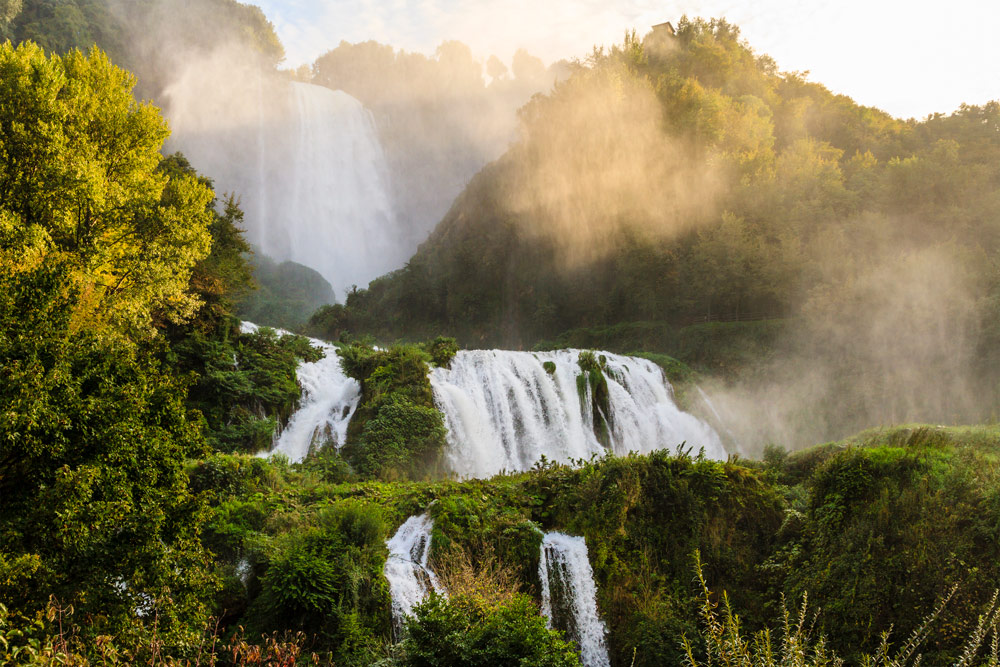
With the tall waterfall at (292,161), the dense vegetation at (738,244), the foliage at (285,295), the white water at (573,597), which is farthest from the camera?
the tall waterfall at (292,161)

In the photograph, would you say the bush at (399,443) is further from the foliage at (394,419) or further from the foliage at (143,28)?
the foliage at (143,28)

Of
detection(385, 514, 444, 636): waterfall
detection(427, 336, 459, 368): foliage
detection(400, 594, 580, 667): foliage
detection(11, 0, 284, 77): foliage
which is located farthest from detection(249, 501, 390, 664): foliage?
detection(11, 0, 284, 77): foliage

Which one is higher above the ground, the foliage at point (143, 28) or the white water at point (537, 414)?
the foliage at point (143, 28)

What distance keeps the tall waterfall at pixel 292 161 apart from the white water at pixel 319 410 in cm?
4528

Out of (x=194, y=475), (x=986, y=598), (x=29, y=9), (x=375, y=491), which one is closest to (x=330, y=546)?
(x=375, y=491)

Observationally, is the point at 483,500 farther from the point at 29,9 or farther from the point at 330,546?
the point at 29,9

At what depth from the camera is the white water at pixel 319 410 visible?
1638 centimetres

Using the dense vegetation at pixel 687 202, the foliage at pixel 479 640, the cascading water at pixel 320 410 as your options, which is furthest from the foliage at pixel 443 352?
the dense vegetation at pixel 687 202

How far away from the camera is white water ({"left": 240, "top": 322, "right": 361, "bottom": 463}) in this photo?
1638 centimetres

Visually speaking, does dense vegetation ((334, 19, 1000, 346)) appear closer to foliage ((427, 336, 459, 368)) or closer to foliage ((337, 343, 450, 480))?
foliage ((427, 336, 459, 368))

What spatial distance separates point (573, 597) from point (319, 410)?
11313mm

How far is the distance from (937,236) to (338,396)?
30.5 metres

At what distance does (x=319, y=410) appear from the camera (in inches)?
693

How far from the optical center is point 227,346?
57.2 feet
